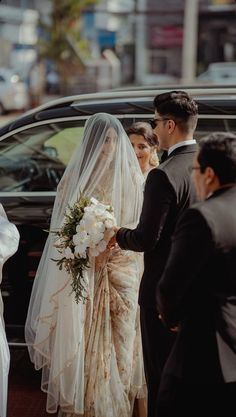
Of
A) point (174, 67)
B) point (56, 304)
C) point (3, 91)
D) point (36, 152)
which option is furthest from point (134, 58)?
point (56, 304)

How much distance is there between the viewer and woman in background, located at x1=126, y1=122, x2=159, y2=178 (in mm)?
4078

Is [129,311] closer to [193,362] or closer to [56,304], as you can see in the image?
[56,304]

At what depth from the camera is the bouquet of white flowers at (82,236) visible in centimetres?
335

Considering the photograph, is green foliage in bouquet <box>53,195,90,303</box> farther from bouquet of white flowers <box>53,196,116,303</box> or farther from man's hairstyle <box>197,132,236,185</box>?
man's hairstyle <box>197,132,236,185</box>

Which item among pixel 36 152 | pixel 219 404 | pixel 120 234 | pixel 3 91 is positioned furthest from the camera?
pixel 3 91

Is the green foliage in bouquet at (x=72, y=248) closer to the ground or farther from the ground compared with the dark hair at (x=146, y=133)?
closer to the ground

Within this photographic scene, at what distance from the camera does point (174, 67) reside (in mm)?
31906

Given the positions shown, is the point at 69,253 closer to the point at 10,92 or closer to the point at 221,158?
the point at 221,158

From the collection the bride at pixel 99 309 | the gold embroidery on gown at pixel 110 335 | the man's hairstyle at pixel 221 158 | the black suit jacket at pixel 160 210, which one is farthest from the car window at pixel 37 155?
the man's hairstyle at pixel 221 158

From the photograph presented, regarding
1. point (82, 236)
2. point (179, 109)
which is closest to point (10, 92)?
point (82, 236)

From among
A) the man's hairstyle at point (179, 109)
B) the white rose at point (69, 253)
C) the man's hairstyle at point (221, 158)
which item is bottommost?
the white rose at point (69, 253)

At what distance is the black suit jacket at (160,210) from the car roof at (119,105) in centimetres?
125

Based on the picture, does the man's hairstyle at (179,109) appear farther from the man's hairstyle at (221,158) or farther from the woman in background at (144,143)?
the woman in background at (144,143)

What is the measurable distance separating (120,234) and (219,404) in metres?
1.02
